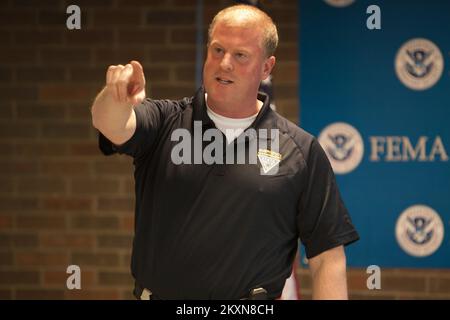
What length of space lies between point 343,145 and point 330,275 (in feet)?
6.79

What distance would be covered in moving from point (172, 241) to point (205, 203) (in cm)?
17

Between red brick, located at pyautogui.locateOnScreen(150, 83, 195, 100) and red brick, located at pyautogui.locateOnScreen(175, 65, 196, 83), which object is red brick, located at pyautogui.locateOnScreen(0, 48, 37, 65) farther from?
red brick, located at pyautogui.locateOnScreen(175, 65, 196, 83)

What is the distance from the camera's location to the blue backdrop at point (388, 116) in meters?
4.25

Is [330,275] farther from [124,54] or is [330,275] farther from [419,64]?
[124,54]

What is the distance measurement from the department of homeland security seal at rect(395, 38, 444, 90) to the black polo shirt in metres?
2.04

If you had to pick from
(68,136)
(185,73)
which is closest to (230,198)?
(185,73)

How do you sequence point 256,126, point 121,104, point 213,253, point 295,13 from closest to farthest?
point 121,104 → point 213,253 → point 256,126 → point 295,13

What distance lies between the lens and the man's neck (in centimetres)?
245

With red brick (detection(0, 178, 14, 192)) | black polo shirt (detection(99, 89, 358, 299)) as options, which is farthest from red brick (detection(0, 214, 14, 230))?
black polo shirt (detection(99, 89, 358, 299))

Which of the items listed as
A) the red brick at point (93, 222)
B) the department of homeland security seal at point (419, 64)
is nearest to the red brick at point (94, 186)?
the red brick at point (93, 222)

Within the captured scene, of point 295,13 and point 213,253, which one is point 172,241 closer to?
point 213,253

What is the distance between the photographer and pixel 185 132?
242 centimetres

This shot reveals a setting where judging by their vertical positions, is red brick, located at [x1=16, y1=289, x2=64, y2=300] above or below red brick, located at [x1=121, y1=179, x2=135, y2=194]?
below
